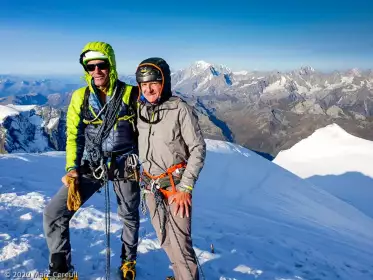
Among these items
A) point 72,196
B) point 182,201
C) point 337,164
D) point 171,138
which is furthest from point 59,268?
point 337,164

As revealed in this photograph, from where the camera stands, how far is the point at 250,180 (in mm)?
22875

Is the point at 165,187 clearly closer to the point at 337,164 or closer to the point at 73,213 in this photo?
the point at 73,213

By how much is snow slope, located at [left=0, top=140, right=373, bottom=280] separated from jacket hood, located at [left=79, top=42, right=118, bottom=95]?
13.8 feet

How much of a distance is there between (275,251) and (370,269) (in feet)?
→ 11.0

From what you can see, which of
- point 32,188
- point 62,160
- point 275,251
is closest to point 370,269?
point 275,251

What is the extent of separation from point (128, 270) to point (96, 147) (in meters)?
2.73

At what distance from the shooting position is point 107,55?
6.03 m

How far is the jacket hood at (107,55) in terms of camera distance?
19.6 feet

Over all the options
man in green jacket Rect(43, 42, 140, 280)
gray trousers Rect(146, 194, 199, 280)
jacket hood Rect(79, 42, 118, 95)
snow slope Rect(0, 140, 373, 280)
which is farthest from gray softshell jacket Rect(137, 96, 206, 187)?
snow slope Rect(0, 140, 373, 280)

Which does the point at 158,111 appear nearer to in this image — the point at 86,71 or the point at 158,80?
the point at 158,80

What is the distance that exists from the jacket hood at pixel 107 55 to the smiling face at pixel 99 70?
11cm

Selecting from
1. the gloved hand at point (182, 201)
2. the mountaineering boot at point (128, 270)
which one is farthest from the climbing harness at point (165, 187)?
the mountaineering boot at point (128, 270)

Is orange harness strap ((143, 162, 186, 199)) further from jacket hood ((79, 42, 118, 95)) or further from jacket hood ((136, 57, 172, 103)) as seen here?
jacket hood ((79, 42, 118, 95))

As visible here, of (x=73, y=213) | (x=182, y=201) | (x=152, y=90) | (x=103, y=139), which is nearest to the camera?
(x=182, y=201)
